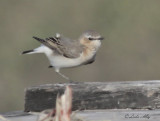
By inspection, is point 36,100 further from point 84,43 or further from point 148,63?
point 148,63

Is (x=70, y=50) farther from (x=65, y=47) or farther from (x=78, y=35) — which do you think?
(x=78, y=35)

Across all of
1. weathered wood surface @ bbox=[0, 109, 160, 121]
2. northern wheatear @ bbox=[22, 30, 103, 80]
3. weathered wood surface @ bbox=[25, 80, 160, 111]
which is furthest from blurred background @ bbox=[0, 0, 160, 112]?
weathered wood surface @ bbox=[0, 109, 160, 121]

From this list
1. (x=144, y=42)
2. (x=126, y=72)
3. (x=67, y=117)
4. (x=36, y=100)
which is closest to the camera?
(x=67, y=117)

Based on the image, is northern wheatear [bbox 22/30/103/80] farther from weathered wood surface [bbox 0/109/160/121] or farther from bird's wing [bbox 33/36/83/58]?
weathered wood surface [bbox 0/109/160/121]

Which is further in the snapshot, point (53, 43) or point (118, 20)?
point (118, 20)

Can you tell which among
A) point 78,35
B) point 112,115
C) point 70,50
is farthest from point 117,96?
point 78,35

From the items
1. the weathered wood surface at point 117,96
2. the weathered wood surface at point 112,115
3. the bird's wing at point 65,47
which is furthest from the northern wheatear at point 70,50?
the weathered wood surface at point 112,115

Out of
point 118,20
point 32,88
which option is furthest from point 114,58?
point 32,88
